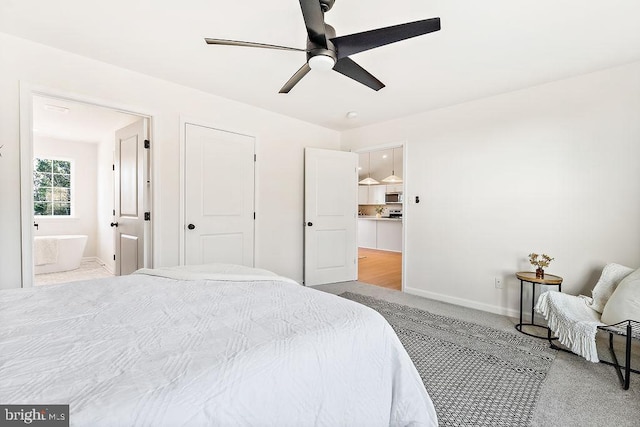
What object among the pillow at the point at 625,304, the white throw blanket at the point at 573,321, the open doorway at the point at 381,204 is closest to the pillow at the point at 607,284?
the white throw blanket at the point at 573,321

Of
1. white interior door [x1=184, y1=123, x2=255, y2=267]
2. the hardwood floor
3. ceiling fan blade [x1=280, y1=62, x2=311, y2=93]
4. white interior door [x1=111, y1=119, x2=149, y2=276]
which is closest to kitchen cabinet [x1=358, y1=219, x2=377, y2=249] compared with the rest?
the hardwood floor

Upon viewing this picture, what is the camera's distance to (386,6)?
184 cm

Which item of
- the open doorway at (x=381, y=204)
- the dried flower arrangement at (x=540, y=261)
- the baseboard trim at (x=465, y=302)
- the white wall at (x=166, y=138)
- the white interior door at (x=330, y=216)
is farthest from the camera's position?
the open doorway at (x=381, y=204)

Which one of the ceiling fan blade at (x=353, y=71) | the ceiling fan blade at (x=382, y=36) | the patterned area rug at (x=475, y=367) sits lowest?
the patterned area rug at (x=475, y=367)

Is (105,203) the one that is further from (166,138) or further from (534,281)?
(534,281)

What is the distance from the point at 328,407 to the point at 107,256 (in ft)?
19.4

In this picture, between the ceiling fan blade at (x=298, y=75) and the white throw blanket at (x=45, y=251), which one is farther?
the white throw blanket at (x=45, y=251)

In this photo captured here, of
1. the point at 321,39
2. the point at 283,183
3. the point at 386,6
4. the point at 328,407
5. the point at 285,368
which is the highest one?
the point at 386,6

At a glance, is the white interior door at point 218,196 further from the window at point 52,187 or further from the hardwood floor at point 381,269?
the window at point 52,187

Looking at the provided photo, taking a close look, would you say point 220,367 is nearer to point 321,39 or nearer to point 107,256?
point 321,39

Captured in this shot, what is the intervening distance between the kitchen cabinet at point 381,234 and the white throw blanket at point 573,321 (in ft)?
17.1

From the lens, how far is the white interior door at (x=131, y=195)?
10.1 feet

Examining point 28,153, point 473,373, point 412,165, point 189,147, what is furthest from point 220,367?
point 412,165

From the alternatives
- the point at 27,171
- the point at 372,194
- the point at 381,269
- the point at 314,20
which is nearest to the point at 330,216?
the point at 381,269
